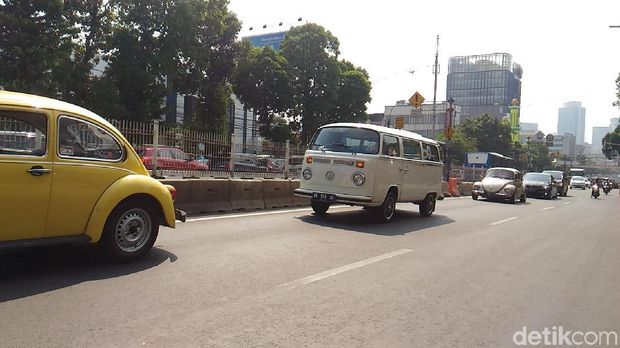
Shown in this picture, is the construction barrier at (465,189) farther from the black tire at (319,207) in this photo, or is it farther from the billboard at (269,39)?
the billboard at (269,39)

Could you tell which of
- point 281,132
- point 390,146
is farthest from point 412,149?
point 281,132

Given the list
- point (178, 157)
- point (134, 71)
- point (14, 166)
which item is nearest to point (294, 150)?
point (178, 157)

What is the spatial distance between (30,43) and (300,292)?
23400 mm

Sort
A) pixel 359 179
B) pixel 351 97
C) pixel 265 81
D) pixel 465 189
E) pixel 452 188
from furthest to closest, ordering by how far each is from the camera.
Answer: pixel 351 97 < pixel 265 81 < pixel 465 189 < pixel 452 188 < pixel 359 179

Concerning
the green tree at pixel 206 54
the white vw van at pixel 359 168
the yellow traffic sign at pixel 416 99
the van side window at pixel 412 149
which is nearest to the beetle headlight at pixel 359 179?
the white vw van at pixel 359 168

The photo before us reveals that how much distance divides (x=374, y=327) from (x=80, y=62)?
2684 centimetres

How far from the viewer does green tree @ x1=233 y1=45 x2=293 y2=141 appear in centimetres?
3938

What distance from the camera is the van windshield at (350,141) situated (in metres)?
10.5

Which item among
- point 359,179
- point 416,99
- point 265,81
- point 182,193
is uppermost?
point 265,81

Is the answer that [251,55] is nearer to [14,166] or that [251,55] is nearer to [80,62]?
[80,62]

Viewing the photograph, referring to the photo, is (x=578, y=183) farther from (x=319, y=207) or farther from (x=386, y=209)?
(x=319, y=207)

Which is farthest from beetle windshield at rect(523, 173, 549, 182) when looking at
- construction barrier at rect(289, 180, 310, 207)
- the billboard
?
the billboard

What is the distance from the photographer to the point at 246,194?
12039mm

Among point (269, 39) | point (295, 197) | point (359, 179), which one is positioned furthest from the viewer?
point (269, 39)
